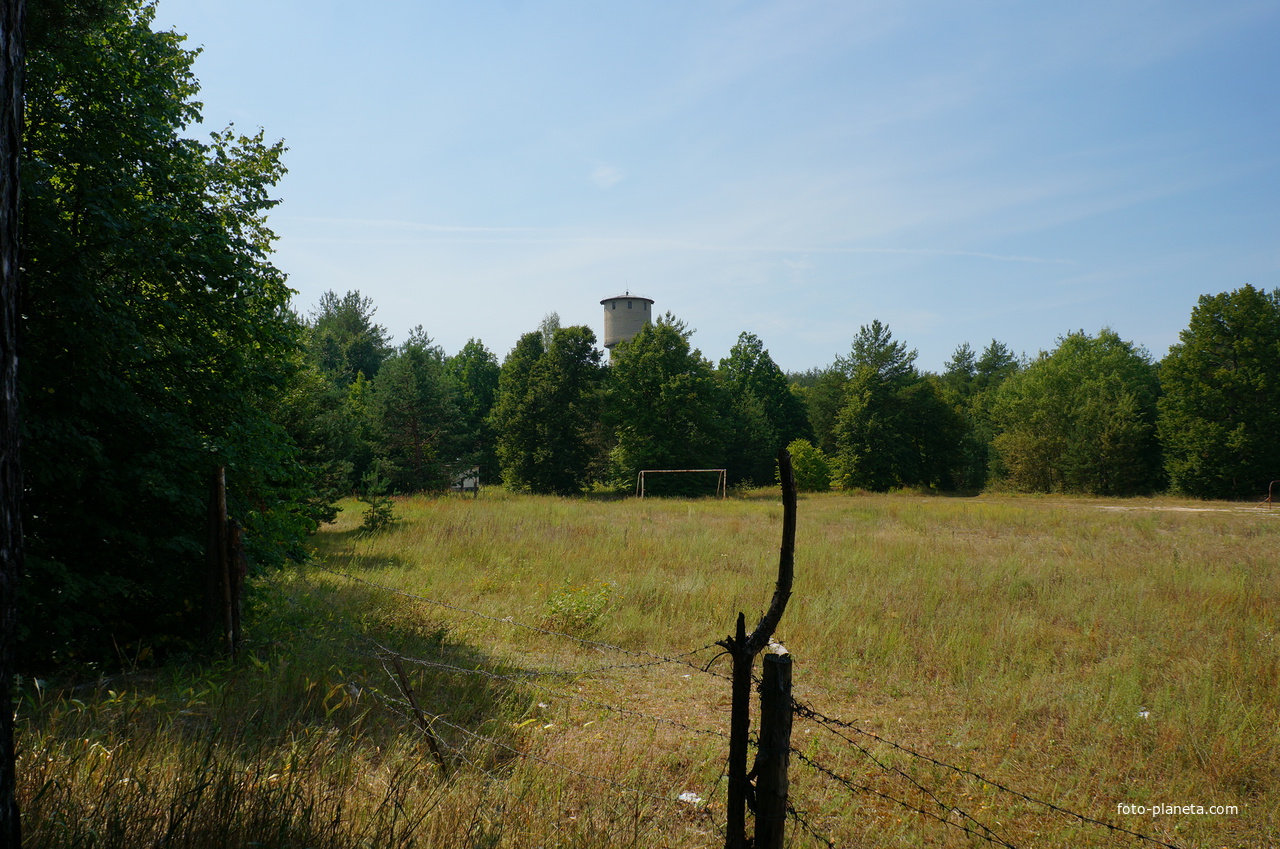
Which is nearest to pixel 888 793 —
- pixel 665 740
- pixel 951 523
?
pixel 665 740

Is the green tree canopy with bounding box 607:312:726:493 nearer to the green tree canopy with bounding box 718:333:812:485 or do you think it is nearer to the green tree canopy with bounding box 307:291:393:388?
the green tree canopy with bounding box 718:333:812:485

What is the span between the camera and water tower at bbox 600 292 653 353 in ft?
198

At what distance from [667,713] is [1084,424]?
162ft

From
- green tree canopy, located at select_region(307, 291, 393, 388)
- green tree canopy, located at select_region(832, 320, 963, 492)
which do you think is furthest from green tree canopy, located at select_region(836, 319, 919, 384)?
green tree canopy, located at select_region(307, 291, 393, 388)

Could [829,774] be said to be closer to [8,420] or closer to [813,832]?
[813,832]

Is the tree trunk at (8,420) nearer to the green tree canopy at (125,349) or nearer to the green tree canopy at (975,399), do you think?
the green tree canopy at (125,349)

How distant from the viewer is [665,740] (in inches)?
211

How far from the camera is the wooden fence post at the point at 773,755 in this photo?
257 cm

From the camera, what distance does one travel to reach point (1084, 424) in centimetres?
4519

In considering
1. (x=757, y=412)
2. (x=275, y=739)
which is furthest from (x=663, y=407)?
(x=275, y=739)

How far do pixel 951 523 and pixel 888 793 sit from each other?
56.7 ft

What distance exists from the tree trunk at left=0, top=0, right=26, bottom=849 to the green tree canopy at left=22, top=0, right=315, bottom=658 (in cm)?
390

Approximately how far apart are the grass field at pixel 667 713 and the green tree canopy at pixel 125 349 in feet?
2.82

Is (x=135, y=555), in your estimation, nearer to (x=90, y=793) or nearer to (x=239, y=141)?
(x=90, y=793)
